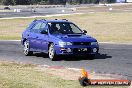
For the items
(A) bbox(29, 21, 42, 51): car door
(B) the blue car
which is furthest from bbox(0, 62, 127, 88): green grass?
(A) bbox(29, 21, 42, 51): car door

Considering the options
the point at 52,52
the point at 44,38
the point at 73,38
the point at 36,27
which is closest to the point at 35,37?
the point at 36,27

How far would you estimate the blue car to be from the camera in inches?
643

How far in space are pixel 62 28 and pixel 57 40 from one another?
1.23m

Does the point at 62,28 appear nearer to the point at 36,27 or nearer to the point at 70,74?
the point at 36,27

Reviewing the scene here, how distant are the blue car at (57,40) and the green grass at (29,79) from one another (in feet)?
10.2

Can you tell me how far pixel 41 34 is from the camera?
17734 mm

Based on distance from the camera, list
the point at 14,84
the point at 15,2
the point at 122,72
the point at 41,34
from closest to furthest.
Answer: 1. the point at 14,84
2. the point at 122,72
3. the point at 41,34
4. the point at 15,2

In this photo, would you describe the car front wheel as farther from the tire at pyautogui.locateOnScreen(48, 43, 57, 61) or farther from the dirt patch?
the dirt patch

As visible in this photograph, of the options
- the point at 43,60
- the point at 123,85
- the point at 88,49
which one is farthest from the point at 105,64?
the point at 123,85

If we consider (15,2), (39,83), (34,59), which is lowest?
(15,2)

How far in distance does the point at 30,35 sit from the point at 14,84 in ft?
27.5

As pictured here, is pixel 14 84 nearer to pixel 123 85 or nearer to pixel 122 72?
pixel 123 85

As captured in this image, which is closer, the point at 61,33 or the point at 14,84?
the point at 14,84

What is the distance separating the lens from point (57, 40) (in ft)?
53.9
